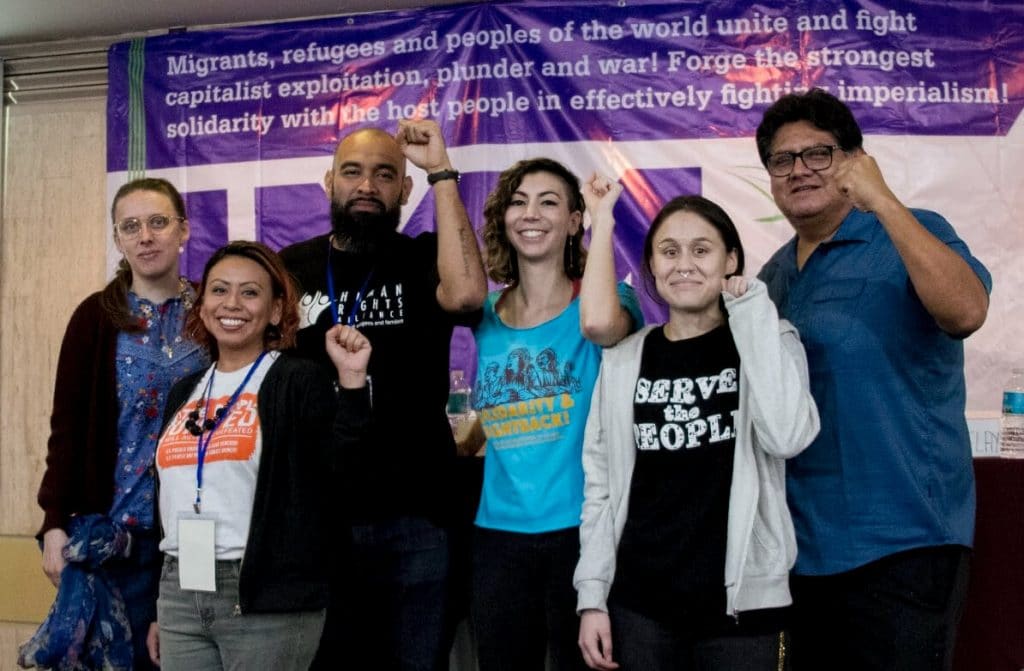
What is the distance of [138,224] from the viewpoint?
249 centimetres

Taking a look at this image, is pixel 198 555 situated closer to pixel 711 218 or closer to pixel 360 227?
pixel 360 227

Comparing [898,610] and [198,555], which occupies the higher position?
[198,555]

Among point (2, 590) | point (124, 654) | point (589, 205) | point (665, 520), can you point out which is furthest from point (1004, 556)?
point (2, 590)

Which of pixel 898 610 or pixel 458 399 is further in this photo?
pixel 458 399

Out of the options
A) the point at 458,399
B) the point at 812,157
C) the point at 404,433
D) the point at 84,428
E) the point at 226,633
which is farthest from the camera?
the point at 458,399

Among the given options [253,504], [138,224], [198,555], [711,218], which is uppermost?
[138,224]

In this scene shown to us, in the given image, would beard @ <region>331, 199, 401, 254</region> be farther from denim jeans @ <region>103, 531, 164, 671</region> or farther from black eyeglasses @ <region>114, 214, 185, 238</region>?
denim jeans @ <region>103, 531, 164, 671</region>

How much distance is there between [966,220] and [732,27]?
119cm

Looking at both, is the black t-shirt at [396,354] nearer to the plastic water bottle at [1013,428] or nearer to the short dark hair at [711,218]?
the short dark hair at [711,218]

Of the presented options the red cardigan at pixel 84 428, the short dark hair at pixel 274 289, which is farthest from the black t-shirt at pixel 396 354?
the red cardigan at pixel 84 428

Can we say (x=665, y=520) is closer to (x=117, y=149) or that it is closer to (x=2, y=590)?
(x=117, y=149)

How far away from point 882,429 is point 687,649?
61cm

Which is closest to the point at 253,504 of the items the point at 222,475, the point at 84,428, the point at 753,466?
the point at 222,475

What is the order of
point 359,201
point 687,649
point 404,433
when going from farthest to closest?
point 359,201, point 404,433, point 687,649
